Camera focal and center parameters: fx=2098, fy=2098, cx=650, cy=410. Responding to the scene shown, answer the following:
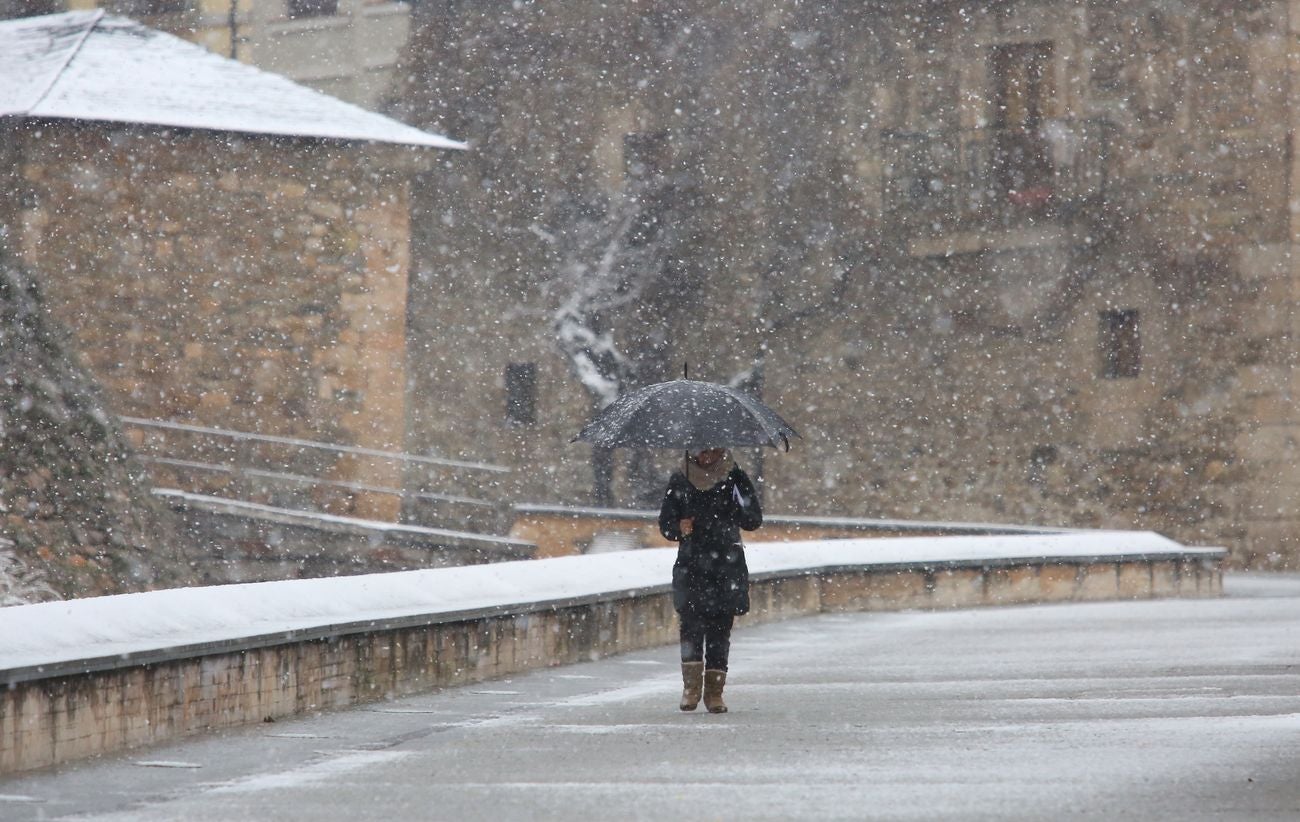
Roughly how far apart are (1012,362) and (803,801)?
85.7 ft

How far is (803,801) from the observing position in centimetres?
695

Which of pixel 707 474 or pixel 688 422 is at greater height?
pixel 688 422

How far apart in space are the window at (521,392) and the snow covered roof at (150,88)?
874cm

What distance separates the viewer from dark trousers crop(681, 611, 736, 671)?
10391 millimetres

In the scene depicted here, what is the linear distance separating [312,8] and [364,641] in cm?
3035

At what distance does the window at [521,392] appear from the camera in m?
38.5

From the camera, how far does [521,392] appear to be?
127 ft

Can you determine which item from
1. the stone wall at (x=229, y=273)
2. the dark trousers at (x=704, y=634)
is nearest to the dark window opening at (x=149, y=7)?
the stone wall at (x=229, y=273)

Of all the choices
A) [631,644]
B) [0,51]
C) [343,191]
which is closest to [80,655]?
[631,644]

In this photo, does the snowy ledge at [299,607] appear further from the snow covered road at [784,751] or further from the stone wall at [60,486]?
the stone wall at [60,486]

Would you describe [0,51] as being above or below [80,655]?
above

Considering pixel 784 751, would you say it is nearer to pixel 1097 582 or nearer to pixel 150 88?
pixel 1097 582

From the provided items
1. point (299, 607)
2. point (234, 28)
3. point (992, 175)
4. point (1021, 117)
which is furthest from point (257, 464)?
point (299, 607)

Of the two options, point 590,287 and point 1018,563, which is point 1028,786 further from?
point 590,287
